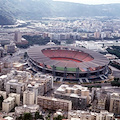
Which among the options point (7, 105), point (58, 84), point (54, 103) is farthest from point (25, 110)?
point (58, 84)

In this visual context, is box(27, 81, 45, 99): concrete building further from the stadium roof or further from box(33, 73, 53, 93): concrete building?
the stadium roof

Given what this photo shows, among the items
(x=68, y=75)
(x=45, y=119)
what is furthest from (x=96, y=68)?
(x=45, y=119)

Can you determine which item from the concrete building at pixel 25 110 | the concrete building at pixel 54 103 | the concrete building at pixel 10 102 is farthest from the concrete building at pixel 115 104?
the concrete building at pixel 10 102

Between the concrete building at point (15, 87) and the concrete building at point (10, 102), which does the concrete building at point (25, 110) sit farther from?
the concrete building at point (15, 87)

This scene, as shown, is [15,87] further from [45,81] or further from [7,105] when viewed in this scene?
[45,81]

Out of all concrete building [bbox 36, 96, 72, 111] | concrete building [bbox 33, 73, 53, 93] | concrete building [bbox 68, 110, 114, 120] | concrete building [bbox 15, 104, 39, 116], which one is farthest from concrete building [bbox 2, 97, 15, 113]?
concrete building [bbox 68, 110, 114, 120]

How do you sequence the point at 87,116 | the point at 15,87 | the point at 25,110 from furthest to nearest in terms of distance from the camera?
the point at 15,87 → the point at 25,110 → the point at 87,116

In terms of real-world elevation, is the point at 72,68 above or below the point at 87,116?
above
